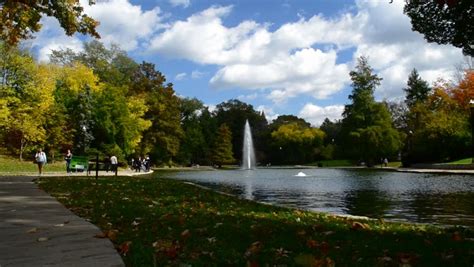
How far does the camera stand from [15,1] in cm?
1479

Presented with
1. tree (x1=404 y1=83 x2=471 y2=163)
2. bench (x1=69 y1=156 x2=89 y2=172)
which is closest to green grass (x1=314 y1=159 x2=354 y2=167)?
tree (x1=404 y1=83 x2=471 y2=163)

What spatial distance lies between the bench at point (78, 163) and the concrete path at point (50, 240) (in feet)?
72.5

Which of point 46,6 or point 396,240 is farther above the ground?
point 46,6

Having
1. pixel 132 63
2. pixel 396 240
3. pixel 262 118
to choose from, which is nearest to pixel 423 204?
pixel 396 240

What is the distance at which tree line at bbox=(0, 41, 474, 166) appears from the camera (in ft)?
133

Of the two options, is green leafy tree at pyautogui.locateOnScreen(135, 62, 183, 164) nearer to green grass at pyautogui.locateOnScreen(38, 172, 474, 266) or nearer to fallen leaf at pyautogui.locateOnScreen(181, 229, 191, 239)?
green grass at pyautogui.locateOnScreen(38, 172, 474, 266)

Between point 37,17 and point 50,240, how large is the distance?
12110 mm

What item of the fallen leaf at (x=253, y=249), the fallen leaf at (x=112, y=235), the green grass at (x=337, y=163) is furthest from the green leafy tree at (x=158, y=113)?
the fallen leaf at (x=253, y=249)

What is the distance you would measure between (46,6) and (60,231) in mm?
11242

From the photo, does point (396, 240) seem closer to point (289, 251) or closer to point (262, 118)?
point (289, 251)

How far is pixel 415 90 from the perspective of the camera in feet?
297

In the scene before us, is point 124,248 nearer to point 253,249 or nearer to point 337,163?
point 253,249

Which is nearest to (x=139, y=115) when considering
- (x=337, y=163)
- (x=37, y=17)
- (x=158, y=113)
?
(x=158, y=113)

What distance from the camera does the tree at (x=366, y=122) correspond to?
68250 millimetres
